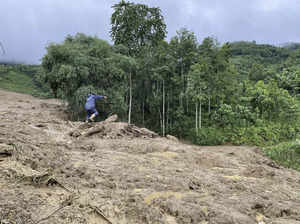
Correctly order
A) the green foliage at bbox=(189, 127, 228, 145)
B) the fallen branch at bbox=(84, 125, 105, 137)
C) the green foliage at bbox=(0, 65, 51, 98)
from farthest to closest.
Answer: the green foliage at bbox=(0, 65, 51, 98), the green foliage at bbox=(189, 127, 228, 145), the fallen branch at bbox=(84, 125, 105, 137)

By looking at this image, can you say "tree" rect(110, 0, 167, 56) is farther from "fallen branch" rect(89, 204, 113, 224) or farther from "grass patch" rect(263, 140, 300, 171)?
"fallen branch" rect(89, 204, 113, 224)

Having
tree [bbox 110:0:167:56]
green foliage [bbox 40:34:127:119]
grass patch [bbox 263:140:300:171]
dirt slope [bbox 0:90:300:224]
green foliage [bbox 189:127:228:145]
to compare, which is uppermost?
tree [bbox 110:0:167:56]

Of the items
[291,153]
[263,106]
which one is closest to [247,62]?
[263,106]

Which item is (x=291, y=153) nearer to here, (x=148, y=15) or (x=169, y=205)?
(x=169, y=205)

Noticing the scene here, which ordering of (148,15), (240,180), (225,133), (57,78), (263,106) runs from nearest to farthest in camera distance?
(240,180) < (57,78) < (225,133) < (263,106) < (148,15)

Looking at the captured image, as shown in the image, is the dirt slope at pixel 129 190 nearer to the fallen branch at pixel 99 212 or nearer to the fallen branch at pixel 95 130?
the fallen branch at pixel 99 212

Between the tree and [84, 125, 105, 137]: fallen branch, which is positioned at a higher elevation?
the tree

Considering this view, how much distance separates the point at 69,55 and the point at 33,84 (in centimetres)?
2153

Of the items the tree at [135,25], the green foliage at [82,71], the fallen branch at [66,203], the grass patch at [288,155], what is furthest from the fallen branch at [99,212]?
the tree at [135,25]

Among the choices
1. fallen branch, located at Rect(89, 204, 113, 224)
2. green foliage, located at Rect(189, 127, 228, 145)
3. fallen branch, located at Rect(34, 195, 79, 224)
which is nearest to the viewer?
fallen branch, located at Rect(34, 195, 79, 224)

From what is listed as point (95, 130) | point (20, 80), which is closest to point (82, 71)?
point (95, 130)

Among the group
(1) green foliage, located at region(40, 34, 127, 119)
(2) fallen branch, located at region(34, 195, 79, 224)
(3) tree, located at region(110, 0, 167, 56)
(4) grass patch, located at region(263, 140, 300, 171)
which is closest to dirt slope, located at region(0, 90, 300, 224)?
(2) fallen branch, located at region(34, 195, 79, 224)

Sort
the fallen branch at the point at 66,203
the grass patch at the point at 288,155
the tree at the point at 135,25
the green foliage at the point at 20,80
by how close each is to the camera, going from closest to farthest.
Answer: the fallen branch at the point at 66,203 < the grass patch at the point at 288,155 < the tree at the point at 135,25 < the green foliage at the point at 20,80

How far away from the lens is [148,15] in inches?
702
